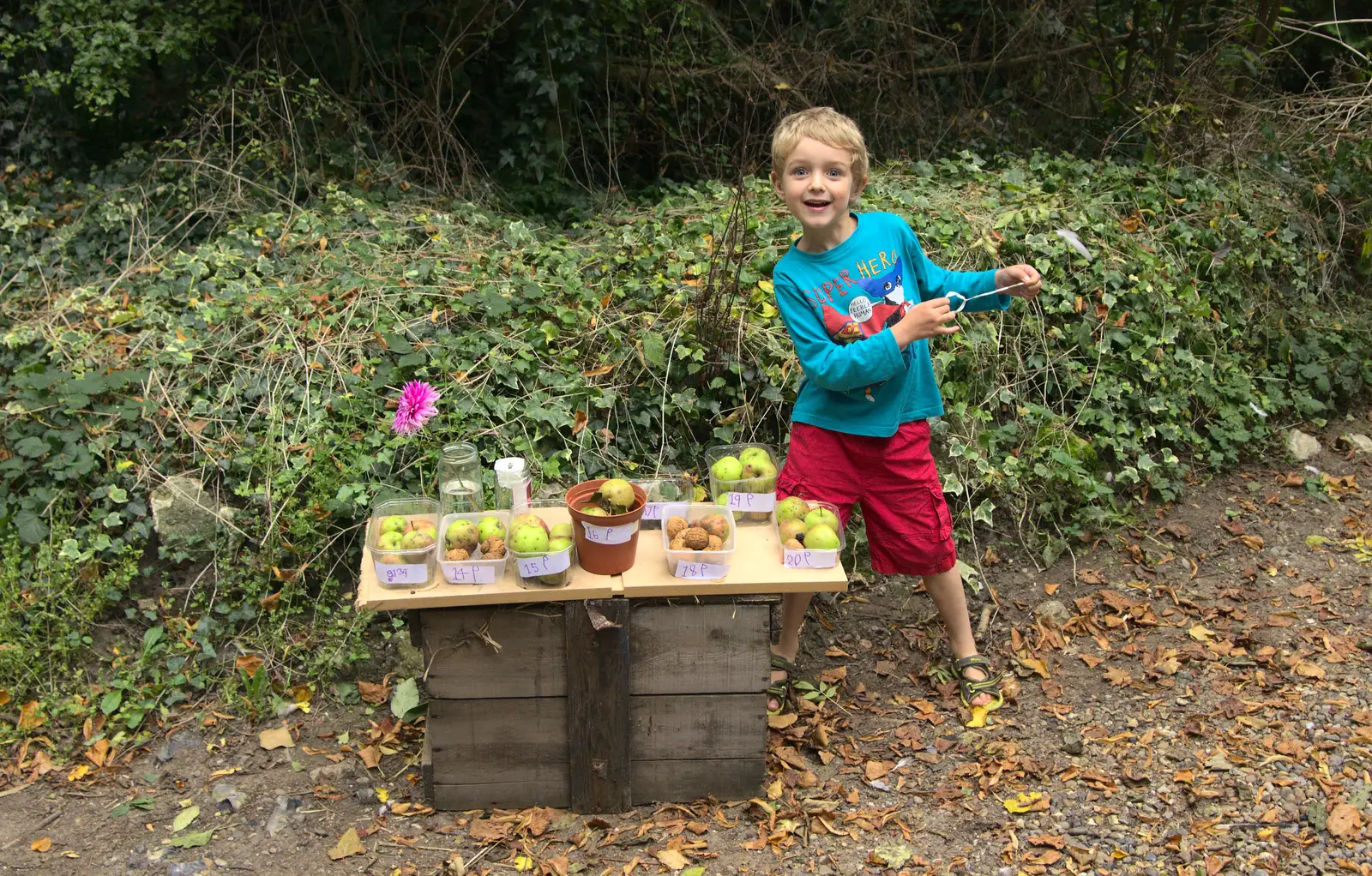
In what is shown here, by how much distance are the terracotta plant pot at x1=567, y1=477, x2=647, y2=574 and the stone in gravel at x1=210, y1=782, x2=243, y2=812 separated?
1.26 meters

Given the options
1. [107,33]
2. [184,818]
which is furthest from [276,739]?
[107,33]

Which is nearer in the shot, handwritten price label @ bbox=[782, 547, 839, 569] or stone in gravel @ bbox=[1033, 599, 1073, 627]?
handwritten price label @ bbox=[782, 547, 839, 569]

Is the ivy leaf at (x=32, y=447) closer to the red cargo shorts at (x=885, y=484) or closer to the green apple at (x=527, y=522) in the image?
the green apple at (x=527, y=522)

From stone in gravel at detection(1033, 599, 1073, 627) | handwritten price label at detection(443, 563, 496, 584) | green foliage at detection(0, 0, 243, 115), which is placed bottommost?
stone in gravel at detection(1033, 599, 1073, 627)

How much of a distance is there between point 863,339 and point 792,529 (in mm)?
561

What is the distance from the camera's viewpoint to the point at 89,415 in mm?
3891

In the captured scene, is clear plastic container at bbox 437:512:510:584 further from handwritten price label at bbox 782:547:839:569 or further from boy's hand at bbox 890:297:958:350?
boy's hand at bbox 890:297:958:350

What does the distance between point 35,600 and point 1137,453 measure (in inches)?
164

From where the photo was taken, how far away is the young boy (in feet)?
9.30

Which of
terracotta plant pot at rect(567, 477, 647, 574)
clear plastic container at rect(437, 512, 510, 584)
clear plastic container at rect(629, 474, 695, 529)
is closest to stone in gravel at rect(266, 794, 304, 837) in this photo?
clear plastic container at rect(437, 512, 510, 584)

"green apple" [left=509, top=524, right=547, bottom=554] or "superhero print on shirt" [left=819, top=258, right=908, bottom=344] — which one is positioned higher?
"superhero print on shirt" [left=819, top=258, right=908, bottom=344]

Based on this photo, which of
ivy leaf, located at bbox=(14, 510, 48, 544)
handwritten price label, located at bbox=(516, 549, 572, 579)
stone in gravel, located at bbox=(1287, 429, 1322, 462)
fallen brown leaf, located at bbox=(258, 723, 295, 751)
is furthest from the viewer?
stone in gravel, located at bbox=(1287, 429, 1322, 462)

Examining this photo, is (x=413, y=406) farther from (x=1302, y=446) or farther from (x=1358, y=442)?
(x=1358, y=442)

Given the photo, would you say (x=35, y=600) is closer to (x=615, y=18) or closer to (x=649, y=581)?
(x=649, y=581)
